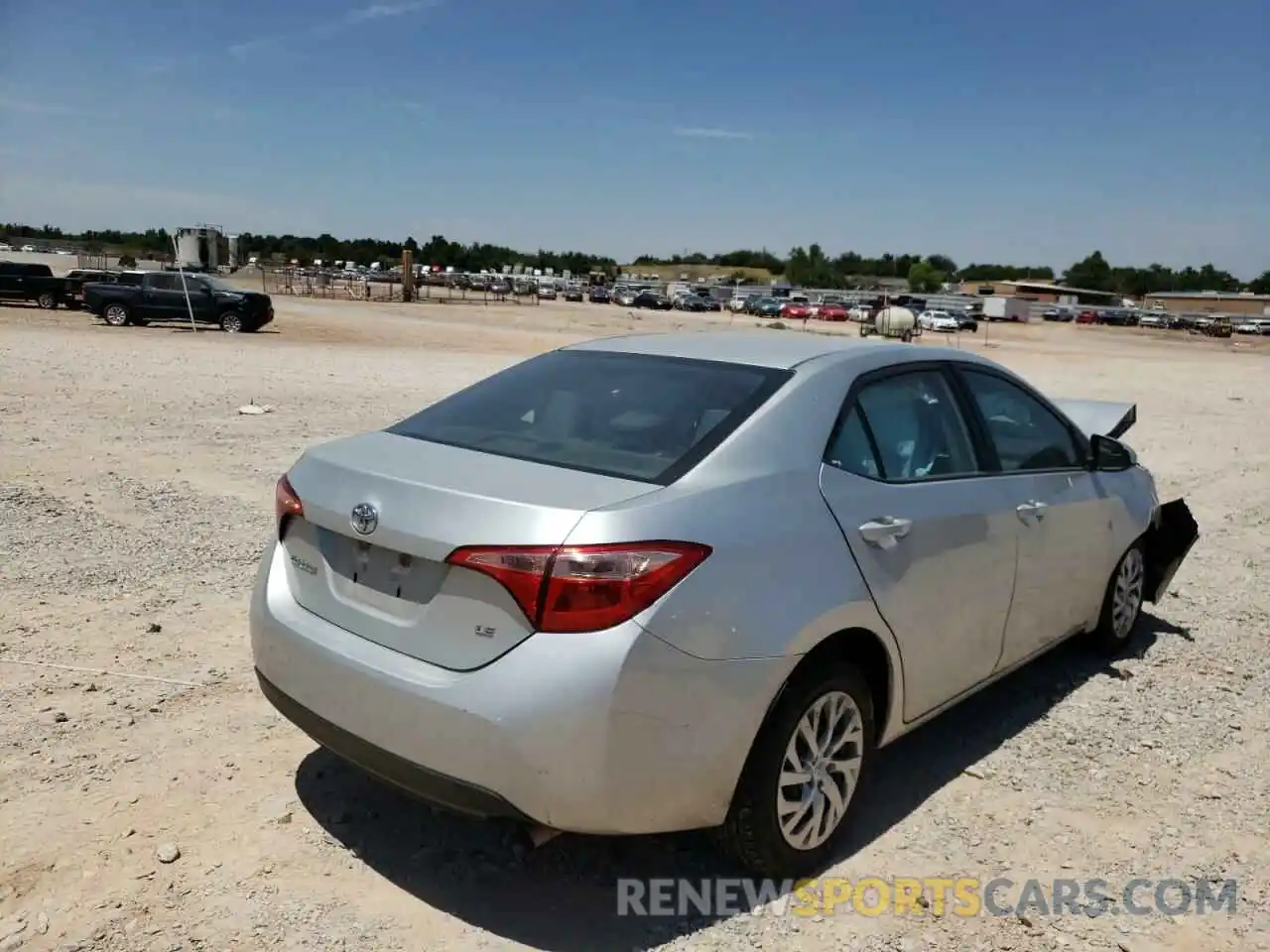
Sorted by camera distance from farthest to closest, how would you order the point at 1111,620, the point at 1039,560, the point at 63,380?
the point at 63,380, the point at 1111,620, the point at 1039,560

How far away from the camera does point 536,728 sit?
8.53 feet

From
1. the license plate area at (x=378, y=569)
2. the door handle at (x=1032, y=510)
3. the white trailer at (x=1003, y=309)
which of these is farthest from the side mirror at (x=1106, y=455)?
the white trailer at (x=1003, y=309)

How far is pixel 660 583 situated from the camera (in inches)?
105

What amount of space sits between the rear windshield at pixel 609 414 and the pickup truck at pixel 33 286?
122 ft

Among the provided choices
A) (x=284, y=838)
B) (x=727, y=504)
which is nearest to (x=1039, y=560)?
(x=727, y=504)

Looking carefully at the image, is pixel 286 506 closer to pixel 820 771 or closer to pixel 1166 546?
pixel 820 771

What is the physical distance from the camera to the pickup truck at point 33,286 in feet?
116

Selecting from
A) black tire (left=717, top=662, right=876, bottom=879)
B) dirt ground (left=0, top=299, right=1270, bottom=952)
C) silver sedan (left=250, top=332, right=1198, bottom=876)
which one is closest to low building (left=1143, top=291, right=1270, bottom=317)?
A: dirt ground (left=0, top=299, right=1270, bottom=952)

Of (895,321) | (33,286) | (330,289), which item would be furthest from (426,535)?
(330,289)

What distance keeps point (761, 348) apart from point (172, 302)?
101 ft

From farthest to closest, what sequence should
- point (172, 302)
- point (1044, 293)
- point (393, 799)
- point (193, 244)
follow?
point (1044, 293) < point (193, 244) < point (172, 302) < point (393, 799)

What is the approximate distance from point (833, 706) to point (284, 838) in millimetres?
1842

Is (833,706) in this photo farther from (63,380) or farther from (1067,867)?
(63,380)

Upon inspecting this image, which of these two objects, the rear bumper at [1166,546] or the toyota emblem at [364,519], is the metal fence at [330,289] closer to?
the rear bumper at [1166,546]
